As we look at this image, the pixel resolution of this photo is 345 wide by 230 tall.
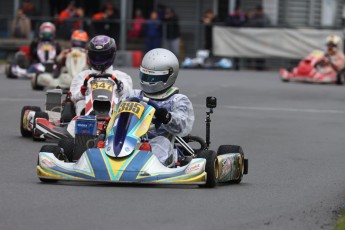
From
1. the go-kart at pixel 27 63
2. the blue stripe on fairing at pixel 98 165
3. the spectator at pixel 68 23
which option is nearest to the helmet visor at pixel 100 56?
the blue stripe on fairing at pixel 98 165

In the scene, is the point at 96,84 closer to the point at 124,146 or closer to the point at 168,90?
the point at 168,90

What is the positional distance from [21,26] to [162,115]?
24357 mm

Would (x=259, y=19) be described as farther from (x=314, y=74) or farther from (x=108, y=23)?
(x=314, y=74)

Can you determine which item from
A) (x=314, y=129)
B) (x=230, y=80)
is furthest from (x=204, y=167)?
(x=230, y=80)

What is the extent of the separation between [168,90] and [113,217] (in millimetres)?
2758

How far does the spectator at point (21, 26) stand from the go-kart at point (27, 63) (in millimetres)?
5506

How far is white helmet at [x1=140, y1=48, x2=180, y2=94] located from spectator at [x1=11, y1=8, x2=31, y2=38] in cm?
2372

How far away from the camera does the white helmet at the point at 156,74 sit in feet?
33.9

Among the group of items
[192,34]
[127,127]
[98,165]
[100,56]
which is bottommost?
[192,34]

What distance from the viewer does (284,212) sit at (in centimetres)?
850

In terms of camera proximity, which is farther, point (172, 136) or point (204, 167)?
point (172, 136)

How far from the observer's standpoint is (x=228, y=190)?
9.76m

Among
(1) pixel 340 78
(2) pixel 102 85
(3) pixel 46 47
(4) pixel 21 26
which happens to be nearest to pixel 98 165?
(2) pixel 102 85

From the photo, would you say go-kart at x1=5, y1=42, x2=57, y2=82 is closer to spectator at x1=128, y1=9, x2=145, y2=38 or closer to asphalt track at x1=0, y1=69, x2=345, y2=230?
asphalt track at x1=0, y1=69, x2=345, y2=230
